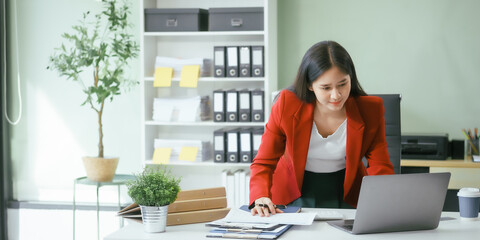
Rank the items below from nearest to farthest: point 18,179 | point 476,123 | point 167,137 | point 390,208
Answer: point 390,208, point 476,123, point 167,137, point 18,179

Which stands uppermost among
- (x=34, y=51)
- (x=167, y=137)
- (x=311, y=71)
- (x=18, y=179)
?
(x=34, y=51)

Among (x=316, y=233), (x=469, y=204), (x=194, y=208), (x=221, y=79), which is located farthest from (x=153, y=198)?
(x=221, y=79)

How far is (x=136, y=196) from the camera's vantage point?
6.24ft

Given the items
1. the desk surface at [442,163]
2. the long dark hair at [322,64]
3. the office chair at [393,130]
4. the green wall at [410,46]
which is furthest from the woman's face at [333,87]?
the green wall at [410,46]

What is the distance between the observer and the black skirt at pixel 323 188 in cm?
242

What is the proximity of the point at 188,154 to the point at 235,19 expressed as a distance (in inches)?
36.1

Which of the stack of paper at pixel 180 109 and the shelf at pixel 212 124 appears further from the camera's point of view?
the stack of paper at pixel 180 109

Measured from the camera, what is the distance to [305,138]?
2.34 meters

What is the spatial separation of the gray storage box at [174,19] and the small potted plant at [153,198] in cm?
220

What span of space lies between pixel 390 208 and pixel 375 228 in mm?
81

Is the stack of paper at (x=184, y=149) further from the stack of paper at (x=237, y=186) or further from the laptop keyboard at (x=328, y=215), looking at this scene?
the laptop keyboard at (x=328, y=215)

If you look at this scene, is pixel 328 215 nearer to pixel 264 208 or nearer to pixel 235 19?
pixel 264 208

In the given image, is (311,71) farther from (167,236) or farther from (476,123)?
(476,123)

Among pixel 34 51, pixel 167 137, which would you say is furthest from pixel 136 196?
pixel 34 51
